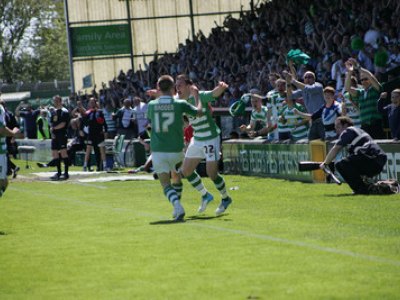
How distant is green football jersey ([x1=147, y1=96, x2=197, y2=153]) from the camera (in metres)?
16.1

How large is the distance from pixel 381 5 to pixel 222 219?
1427cm

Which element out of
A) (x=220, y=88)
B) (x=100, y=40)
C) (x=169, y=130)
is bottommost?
(x=169, y=130)

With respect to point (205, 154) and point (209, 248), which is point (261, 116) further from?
point (209, 248)

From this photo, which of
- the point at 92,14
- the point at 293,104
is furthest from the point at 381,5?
the point at 92,14

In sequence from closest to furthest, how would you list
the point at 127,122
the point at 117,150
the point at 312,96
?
the point at 312,96 < the point at 117,150 < the point at 127,122

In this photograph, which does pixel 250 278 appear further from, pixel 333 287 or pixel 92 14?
pixel 92 14

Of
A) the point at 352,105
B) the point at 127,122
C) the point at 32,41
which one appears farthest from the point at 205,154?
the point at 32,41

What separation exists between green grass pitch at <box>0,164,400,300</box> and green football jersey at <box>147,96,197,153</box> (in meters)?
1.06

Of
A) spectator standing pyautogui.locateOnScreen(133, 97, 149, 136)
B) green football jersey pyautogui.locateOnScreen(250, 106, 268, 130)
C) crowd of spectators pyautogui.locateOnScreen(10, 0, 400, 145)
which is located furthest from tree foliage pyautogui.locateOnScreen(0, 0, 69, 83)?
green football jersey pyautogui.locateOnScreen(250, 106, 268, 130)

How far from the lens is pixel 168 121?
16.1 metres

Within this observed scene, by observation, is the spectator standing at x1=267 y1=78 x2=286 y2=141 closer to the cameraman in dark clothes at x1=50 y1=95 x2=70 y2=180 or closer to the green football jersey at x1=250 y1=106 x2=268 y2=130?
the green football jersey at x1=250 y1=106 x2=268 y2=130

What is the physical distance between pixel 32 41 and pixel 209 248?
88.5 metres

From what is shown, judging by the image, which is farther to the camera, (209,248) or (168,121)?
(168,121)

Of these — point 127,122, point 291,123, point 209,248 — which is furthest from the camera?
point 127,122
